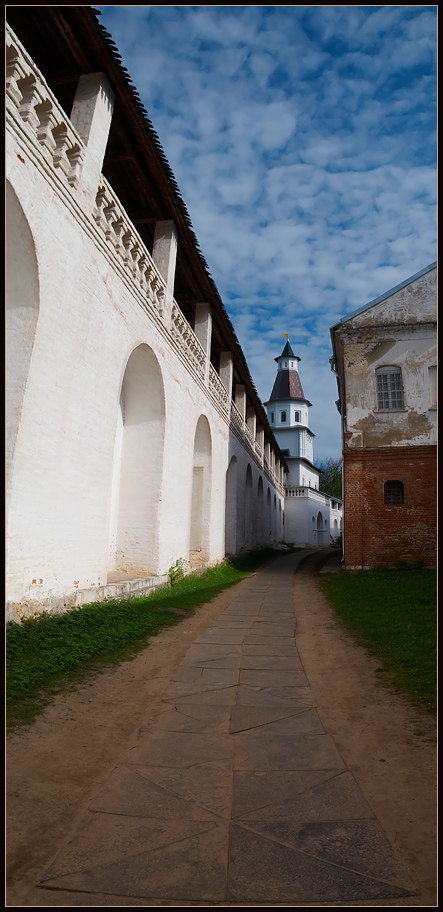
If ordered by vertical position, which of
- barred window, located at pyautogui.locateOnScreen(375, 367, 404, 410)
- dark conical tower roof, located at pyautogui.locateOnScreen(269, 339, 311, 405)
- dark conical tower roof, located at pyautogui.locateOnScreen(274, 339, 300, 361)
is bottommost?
barred window, located at pyautogui.locateOnScreen(375, 367, 404, 410)

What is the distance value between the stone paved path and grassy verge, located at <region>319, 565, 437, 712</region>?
3.65ft

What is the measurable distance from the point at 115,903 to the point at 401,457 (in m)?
13.9

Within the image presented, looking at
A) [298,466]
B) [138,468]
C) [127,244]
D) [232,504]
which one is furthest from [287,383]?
[127,244]

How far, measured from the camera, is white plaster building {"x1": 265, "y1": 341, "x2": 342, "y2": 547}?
42094 millimetres

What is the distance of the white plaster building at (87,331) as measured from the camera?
219 inches

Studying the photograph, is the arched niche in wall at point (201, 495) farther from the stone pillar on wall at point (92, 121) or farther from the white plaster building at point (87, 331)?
the stone pillar on wall at point (92, 121)

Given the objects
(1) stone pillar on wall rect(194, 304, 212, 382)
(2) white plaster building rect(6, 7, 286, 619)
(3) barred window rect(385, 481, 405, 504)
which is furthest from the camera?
(3) barred window rect(385, 481, 405, 504)

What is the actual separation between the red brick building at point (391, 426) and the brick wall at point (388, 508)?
0.09ft

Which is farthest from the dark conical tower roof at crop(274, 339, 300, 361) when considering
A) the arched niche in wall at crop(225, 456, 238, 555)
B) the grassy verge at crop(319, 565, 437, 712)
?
the grassy verge at crop(319, 565, 437, 712)

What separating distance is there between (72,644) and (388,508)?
11078mm

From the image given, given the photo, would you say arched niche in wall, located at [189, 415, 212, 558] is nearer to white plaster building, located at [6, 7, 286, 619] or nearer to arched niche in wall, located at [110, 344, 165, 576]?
white plaster building, located at [6, 7, 286, 619]

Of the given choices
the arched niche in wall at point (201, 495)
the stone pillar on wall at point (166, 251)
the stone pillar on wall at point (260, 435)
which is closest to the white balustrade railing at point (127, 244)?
the stone pillar on wall at point (166, 251)

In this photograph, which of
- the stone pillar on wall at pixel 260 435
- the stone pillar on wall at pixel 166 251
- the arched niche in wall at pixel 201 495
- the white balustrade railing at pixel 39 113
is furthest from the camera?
the stone pillar on wall at pixel 260 435

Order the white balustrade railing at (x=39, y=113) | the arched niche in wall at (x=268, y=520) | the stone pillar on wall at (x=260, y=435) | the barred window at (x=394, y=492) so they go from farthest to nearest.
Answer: the arched niche in wall at (x=268, y=520) → the stone pillar on wall at (x=260, y=435) → the barred window at (x=394, y=492) → the white balustrade railing at (x=39, y=113)
